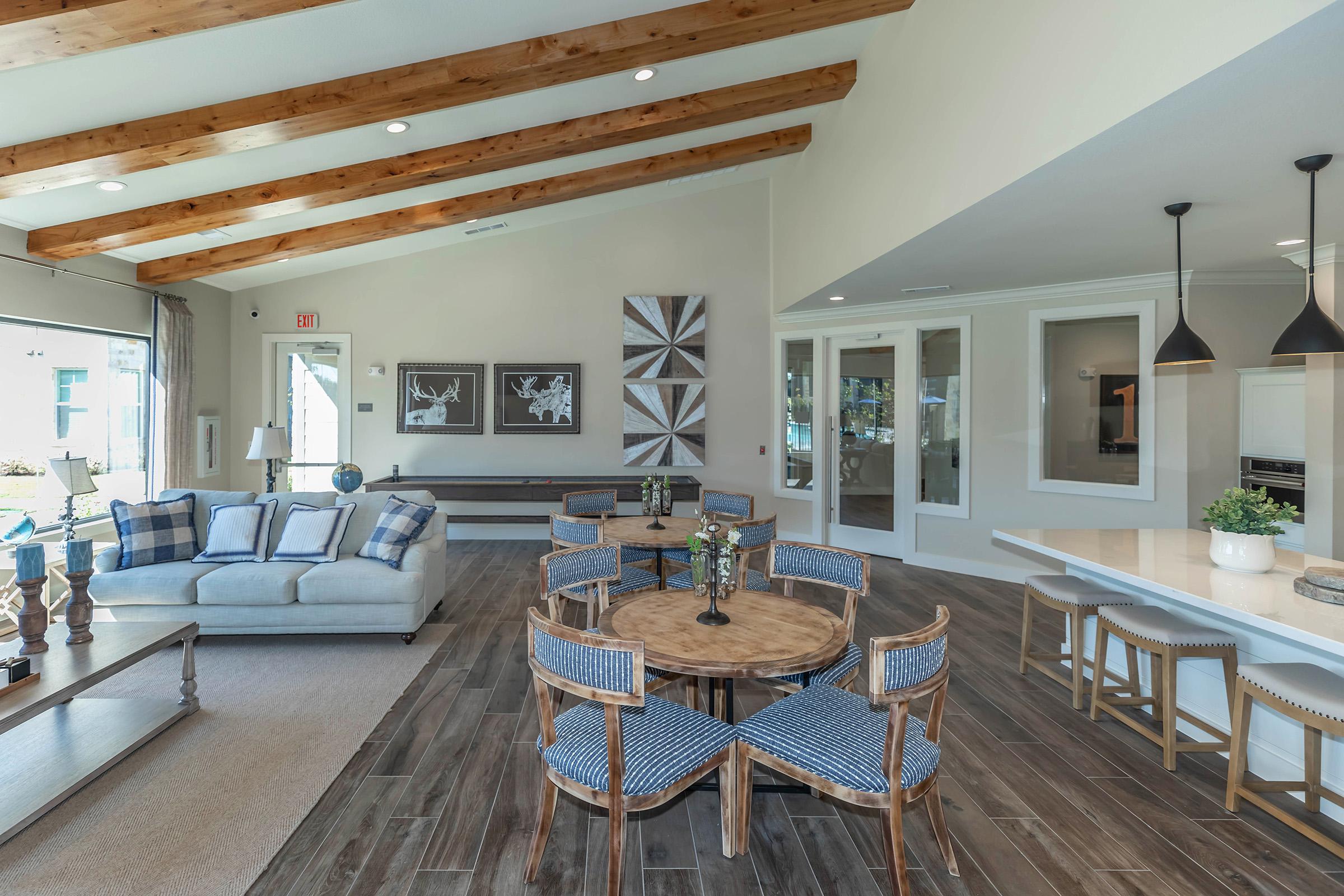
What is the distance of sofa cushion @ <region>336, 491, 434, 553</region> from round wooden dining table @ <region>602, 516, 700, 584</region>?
1.41 metres

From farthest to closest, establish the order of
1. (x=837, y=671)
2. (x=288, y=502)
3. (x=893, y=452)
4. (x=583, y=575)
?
1. (x=893, y=452)
2. (x=288, y=502)
3. (x=583, y=575)
4. (x=837, y=671)

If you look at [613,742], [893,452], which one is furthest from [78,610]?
[893,452]

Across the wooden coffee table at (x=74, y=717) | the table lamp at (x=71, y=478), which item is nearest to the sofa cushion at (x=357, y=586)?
the wooden coffee table at (x=74, y=717)

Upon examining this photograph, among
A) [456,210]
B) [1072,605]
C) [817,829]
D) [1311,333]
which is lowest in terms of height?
[817,829]

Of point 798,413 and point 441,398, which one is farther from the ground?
point 441,398

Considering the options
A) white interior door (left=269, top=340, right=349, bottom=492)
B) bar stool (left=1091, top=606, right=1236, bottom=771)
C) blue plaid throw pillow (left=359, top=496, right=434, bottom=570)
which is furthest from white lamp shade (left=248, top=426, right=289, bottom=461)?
bar stool (left=1091, top=606, right=1236, bottom=771)

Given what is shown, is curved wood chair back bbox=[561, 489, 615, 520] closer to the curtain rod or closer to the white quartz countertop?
the white quartz countertop

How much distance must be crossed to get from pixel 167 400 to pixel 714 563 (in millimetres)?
5889

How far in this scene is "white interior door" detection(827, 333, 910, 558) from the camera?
6344 millimetres

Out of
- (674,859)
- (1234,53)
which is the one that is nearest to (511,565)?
(674,859)

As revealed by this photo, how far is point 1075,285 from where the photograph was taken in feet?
16.9

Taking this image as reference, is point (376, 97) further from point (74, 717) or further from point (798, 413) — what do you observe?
point (798, 413)

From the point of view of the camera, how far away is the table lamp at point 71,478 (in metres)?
4.06

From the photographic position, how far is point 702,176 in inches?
266
